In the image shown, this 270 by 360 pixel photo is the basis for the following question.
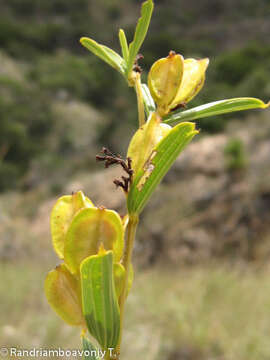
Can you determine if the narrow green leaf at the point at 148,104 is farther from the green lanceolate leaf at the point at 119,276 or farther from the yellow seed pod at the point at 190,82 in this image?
the green lanceolate leaf at the point at 119,276

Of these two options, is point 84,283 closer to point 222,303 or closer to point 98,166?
point 222,303

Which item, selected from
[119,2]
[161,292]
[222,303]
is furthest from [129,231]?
[119,2]

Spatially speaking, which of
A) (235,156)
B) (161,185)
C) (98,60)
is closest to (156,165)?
(235,156)

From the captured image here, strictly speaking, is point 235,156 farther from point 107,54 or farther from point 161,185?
point 107,54

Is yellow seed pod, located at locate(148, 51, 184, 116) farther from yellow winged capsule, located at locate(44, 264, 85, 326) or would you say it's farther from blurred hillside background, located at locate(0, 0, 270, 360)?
blurred hillside background, located at locate(0, 0, 270, 360)

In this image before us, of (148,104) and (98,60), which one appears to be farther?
(98,60)

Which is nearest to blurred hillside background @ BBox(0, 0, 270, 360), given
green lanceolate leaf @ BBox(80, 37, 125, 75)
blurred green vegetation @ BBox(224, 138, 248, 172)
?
blurred green vegetation @ BBox(224, 138, 248, 172)
